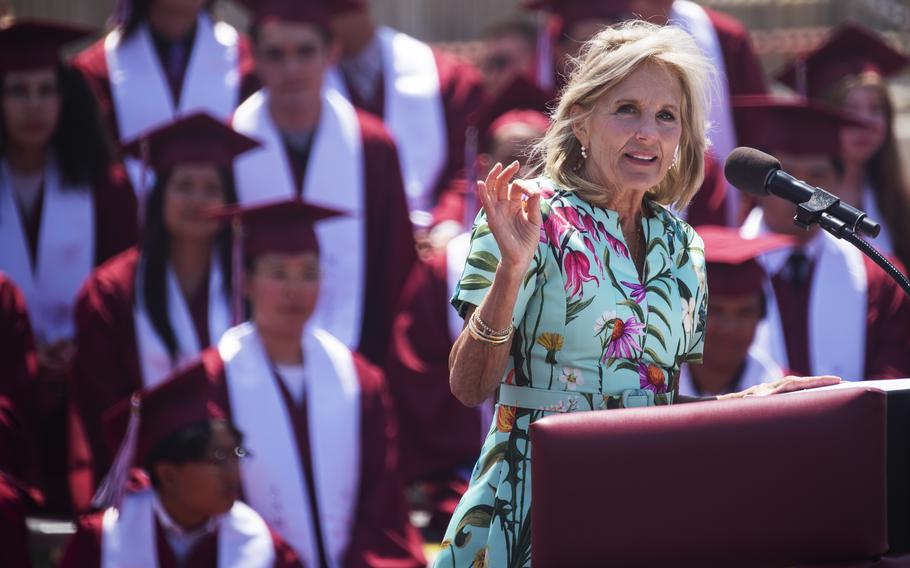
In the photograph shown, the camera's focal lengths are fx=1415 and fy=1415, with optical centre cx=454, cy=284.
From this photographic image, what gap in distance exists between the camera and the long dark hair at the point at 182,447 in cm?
496

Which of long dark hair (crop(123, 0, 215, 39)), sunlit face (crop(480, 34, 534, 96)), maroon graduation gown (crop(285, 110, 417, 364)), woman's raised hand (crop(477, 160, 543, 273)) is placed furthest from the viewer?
sunlit face (crop(480, 34, 534, 96))

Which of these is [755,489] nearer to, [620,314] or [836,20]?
[620,314]

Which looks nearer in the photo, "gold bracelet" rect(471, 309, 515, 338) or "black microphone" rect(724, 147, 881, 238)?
"gold bracelet" rect(471, 309, 515, 338)

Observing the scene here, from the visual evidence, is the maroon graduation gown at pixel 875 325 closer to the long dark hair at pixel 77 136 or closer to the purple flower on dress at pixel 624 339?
the long dark hair at pixel 77 136

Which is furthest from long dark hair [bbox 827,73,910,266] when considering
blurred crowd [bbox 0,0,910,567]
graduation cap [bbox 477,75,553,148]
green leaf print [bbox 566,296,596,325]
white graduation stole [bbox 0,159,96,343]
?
green leaf print [bbox 566,296,596,325]

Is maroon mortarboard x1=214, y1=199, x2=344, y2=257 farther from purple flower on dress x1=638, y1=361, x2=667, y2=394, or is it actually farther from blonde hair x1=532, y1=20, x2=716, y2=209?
purple flower on dress x1=638, y1=361, x2=667, y2=394

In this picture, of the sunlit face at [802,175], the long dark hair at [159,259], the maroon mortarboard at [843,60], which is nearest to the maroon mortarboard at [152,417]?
the long dark hair at [159,259]

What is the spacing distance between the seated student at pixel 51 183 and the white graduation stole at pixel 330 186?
1.94 feet

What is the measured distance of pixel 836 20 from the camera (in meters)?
9.59

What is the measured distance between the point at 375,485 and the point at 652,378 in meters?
2.92

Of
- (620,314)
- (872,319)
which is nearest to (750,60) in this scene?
(872,319)

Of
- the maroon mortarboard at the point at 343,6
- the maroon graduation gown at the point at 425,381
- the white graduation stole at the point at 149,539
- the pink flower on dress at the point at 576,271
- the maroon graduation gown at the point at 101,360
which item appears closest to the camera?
the pink flower on dress at the point at 576,271

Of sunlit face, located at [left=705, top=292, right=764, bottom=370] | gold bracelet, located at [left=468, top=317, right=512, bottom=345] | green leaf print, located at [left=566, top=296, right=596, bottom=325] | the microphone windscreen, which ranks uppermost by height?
the microphone windscreen

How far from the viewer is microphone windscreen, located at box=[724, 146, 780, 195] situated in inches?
99.7
